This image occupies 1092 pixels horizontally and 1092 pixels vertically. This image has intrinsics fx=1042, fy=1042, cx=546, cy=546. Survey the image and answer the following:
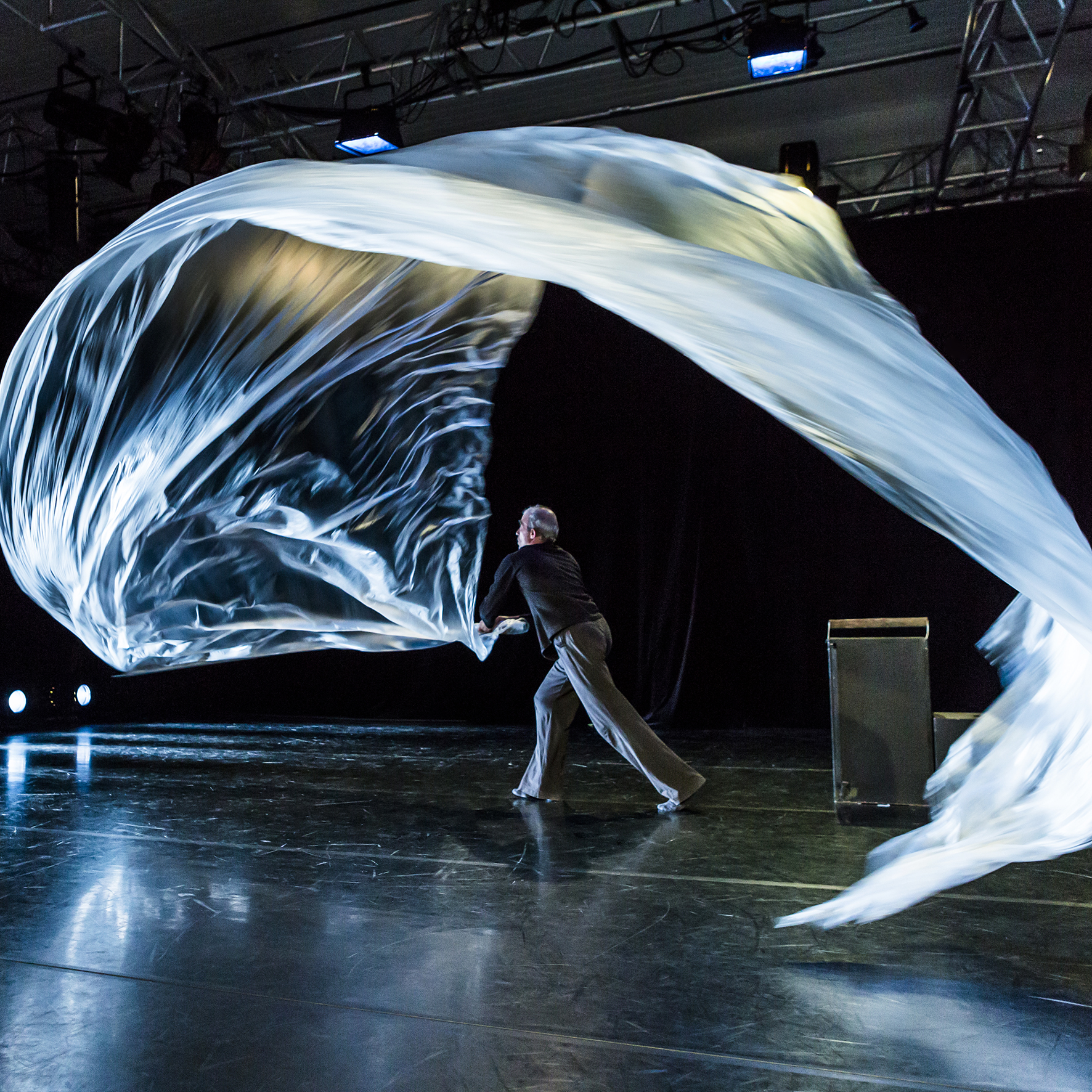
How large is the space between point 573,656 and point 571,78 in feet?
18.9

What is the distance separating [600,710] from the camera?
4945mm

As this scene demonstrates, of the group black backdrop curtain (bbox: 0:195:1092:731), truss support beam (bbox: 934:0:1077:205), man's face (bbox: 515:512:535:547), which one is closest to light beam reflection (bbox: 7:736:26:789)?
black backdrop curtain (bbox: 0:195:1092:731)

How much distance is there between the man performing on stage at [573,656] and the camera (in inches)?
195

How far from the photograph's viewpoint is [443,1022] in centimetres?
243

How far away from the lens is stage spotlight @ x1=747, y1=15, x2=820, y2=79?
676cm

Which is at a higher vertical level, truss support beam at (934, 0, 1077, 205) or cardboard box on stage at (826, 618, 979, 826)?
truss support beam at (934, 0, 1077, 205)

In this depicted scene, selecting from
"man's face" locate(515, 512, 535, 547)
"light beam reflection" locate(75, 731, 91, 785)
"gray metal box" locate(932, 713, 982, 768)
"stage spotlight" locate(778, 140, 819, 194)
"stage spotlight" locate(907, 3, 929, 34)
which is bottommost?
"light beam reflection" locate(75, 731, 91, 785)

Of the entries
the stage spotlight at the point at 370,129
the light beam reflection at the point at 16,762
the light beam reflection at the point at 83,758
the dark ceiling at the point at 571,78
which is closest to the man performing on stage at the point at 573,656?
the light beam reflection at the point at 83,758

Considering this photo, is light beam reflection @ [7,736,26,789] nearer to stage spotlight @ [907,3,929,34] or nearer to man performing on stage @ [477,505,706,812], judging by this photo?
man performing on stage @ [477,505,706,812]

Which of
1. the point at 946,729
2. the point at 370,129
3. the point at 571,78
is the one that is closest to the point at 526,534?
the point at 946,729

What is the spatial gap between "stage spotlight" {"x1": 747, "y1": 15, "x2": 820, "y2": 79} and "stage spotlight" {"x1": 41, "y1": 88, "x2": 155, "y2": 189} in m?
4.65

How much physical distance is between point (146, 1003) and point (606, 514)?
7.50m

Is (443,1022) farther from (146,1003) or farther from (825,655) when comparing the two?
(825,655)

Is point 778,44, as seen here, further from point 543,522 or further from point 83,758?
point 83,758
